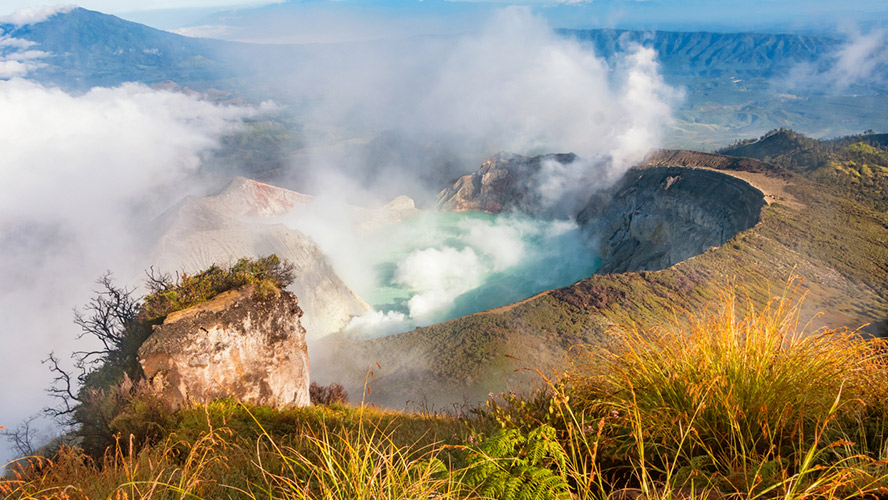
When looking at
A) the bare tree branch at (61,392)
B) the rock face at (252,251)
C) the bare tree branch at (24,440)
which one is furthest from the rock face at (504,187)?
the bare tree branch at (24,440)

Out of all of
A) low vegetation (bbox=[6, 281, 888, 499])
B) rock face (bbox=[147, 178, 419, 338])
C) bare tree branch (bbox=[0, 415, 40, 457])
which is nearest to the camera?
low vegetation (bbox=[6, 281, 888, 499])

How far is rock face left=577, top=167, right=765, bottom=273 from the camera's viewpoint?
1943 inches

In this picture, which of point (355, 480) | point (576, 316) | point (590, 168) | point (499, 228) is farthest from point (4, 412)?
point (590, 168)

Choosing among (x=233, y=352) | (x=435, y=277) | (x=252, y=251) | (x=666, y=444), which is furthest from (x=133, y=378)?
(x=435, y=277)

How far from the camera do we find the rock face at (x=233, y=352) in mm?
11188

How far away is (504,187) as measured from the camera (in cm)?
9981

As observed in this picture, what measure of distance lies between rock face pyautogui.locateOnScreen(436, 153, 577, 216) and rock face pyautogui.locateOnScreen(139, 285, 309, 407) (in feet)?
272

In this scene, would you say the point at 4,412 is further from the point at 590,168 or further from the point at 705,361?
the point at 590,168

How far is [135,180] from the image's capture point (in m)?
135

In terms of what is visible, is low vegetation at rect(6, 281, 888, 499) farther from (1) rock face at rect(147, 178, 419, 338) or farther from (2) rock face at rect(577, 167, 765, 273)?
(2) rock face at rect(577, 167, 765, 273)

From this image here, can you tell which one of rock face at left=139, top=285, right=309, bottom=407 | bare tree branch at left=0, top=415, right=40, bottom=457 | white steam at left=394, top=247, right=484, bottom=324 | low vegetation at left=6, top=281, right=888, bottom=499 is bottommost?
white steam at left=394, top=247, right=484, bottom=324

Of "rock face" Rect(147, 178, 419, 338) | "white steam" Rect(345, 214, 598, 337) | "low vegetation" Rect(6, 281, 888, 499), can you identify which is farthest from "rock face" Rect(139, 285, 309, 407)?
"white steam" Rect(345, 214, 598, 337)

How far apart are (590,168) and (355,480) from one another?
9205 centimetres

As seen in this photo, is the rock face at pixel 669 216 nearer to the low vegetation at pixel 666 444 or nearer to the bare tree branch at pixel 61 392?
the low vegetation at pixel 666 444
